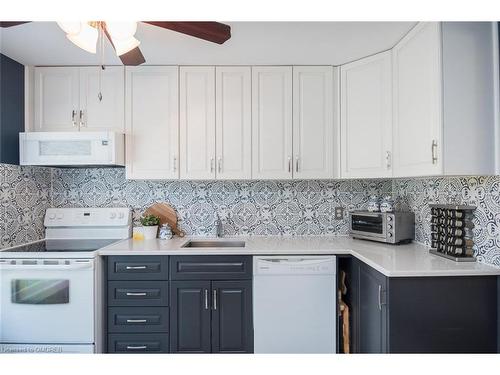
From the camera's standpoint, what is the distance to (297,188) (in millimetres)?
2721

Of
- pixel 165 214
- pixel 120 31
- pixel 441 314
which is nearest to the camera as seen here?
pixel 120 31

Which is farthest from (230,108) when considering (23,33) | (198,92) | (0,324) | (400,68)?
(0,324)

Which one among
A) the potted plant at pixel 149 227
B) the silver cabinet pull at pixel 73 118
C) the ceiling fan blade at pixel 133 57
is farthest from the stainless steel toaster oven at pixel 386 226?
the silver cabinet pull at pixel 73 118

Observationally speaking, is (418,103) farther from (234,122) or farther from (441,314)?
(234,122)

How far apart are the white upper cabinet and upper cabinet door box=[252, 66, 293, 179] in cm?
102

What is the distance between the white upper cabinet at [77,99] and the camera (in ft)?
7.84

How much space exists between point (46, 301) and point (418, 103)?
2.52 m

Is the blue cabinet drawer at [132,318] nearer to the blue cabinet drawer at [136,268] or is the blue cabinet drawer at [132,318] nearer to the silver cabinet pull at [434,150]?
the blue cabinet drawer at [136,268]

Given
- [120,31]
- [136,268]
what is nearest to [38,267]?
[136,268]

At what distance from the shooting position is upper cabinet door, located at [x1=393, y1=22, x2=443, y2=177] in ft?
5.24

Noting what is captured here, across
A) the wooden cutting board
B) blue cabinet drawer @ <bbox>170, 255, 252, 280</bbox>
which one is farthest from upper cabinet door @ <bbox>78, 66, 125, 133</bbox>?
blue cabinet drawer @ <bbox>170, 255, 252, 280</bbox>

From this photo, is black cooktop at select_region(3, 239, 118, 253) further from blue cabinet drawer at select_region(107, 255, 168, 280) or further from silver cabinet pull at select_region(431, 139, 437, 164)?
silver cabinet pull at select_region(431, 139, 437, 164)

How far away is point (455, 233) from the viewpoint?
1740 mm

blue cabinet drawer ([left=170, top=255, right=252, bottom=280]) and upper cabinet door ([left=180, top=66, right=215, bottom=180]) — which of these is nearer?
blue cabinet drawer ([left=170, top=255, right=252, bottom=280])
